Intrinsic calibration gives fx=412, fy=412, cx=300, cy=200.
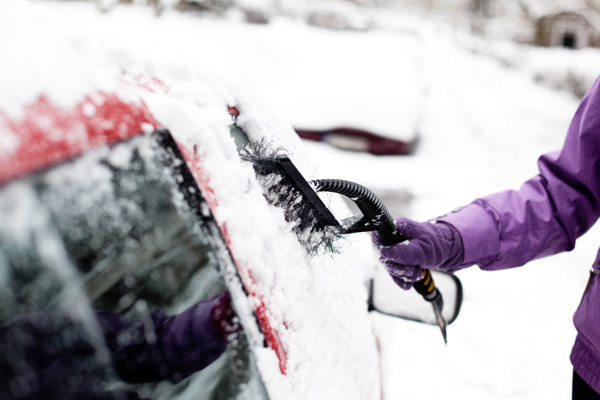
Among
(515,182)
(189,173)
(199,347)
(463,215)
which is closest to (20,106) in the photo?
(189,173)

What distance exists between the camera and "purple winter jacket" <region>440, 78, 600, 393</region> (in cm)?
149

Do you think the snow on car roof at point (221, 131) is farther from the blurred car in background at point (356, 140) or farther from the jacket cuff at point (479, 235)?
the blurred car in background at point (356, 140)

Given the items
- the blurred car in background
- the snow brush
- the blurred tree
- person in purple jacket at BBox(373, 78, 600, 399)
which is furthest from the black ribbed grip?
the blurred tree

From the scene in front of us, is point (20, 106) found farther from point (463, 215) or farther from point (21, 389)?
point (463, 215)

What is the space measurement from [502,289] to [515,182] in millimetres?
3279

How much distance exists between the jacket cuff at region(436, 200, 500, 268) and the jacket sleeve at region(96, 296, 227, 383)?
1103 mm

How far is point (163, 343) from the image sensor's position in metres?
0.77

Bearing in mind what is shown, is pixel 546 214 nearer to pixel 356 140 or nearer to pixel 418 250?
pixel 418 250

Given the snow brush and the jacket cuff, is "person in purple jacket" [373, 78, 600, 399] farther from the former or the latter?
the snow brush

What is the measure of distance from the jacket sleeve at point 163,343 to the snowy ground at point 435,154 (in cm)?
55

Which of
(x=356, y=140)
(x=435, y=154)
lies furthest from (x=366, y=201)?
(x=435, y=154)

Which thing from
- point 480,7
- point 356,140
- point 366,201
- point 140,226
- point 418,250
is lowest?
point 356,140

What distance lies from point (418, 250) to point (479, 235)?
0.31m

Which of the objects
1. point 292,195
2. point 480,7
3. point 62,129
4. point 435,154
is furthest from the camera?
point 480,7
